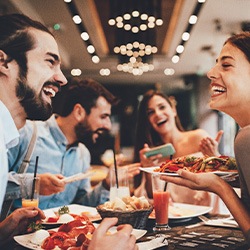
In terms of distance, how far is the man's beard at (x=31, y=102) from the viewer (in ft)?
5.97

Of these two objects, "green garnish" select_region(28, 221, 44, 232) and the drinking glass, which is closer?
"green garnish" select_region(28, 221, 44, 232)

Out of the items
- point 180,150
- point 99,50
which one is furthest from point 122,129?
point 180,150

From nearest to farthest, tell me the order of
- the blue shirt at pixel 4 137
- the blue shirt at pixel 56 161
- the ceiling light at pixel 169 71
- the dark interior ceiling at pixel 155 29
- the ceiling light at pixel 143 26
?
the blue shirt at pixel 4 137, the blue shirt at pixel 56 161, the dark interior ceiling at pixel 155 29, the ceiling light at pixel 143 26, the ceiling light at pixel 169 71

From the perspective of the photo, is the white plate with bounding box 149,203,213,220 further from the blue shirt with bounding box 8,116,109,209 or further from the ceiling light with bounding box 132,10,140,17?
the ceiling light with bounding box 132,10,140,17

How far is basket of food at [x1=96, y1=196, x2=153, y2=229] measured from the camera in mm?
1863

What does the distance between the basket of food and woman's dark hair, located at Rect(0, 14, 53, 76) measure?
0.74 metres

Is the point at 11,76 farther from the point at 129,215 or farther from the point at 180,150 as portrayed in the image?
the point at 180,150

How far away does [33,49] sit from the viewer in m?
1.88

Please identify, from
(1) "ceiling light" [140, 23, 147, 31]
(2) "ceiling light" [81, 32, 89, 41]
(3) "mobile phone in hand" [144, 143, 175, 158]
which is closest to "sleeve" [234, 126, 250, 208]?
(3) "mobile phone in hand" [144, 143, 175, 158]

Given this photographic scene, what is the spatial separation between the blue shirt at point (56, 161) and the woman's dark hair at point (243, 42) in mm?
1688

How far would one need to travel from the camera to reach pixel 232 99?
5.88 feet

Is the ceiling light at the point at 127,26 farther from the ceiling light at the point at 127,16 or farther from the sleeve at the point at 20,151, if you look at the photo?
A: the sleeve at the point at 20,151

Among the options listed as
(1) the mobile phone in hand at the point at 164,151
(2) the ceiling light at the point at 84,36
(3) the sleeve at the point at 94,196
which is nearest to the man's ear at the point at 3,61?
(1) the mobile phone in hand at the point at 164,151

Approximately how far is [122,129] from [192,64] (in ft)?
13.3
